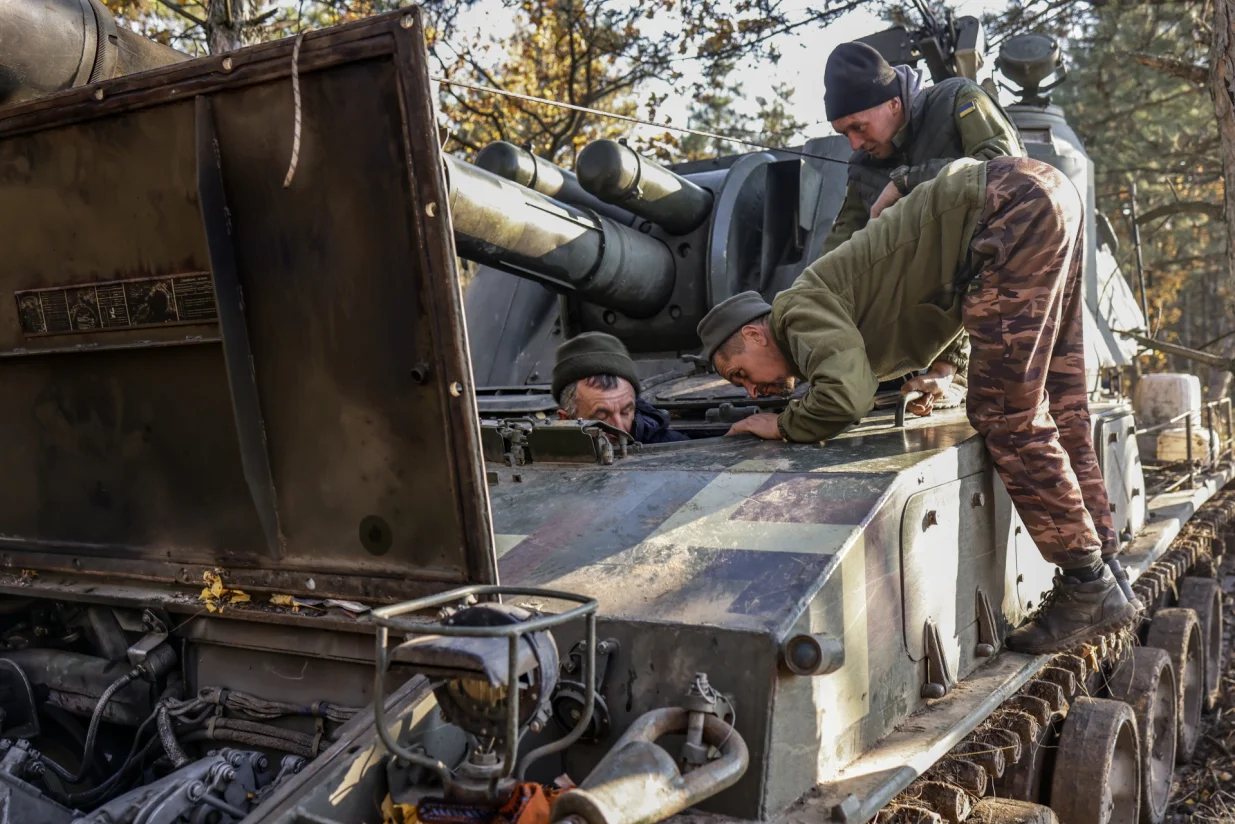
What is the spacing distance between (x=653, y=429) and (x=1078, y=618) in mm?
1453

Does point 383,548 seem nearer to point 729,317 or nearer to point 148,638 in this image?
point 148,638

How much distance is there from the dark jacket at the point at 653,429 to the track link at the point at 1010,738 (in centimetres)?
132

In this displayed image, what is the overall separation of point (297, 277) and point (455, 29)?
34.0 ft

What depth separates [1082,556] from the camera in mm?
3541

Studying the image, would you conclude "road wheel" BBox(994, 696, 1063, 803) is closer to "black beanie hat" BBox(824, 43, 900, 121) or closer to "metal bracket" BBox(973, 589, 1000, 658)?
"metal bracket" BBox(973, 589, 1000, 658)

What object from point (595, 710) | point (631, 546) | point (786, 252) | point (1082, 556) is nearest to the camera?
point (595, 710)

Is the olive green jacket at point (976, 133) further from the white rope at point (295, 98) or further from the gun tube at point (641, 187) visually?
the white rope at point (295, 98)

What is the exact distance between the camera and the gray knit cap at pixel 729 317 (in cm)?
358

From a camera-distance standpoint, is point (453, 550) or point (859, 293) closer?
point (453, 550)

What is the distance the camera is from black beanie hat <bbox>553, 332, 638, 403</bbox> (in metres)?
3.98

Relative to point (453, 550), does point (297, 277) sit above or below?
above

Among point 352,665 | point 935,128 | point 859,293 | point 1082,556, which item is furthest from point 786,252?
point 352,665

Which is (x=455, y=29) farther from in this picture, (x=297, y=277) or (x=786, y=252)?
(x=297, y=277)

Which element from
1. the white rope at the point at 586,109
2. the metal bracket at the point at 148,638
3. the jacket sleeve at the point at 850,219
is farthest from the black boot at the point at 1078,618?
the metal bracket at the point at 148,638
